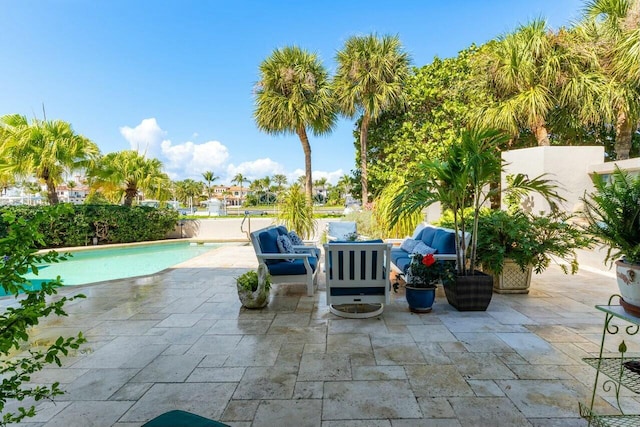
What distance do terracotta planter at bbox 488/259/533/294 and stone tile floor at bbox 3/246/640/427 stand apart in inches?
6.0

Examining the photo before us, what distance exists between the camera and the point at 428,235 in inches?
198

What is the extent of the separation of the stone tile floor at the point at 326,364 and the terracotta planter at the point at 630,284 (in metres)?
0.84

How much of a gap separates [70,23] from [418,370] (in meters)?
9.29

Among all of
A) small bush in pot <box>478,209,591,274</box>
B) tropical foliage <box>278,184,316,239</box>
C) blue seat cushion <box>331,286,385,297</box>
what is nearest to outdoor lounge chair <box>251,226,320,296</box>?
blue seat cushion <box>331,286,385,297</box>

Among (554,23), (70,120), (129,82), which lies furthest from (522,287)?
(129,82)

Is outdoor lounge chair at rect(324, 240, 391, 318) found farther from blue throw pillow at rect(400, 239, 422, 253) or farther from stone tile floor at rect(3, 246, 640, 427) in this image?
blue throw pillow at rect(400, 239, 422, 253)

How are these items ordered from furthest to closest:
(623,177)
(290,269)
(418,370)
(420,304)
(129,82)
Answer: (129,82) < (290,269) < (420,304) < (418,370) < (623,177)

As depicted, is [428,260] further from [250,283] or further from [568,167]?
[568,167]

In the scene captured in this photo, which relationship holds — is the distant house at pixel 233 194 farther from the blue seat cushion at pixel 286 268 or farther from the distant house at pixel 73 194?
the blue seat cushion at pixel 286 268

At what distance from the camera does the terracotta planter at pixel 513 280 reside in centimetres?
438

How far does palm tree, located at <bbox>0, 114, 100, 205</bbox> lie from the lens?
8344mm

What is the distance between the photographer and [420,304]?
366 centimetres

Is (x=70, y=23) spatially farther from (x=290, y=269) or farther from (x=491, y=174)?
(x=491, y=174)

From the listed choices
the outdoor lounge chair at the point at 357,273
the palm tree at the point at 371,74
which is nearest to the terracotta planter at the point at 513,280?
the outdoor lounge chair at the point at 357,273
